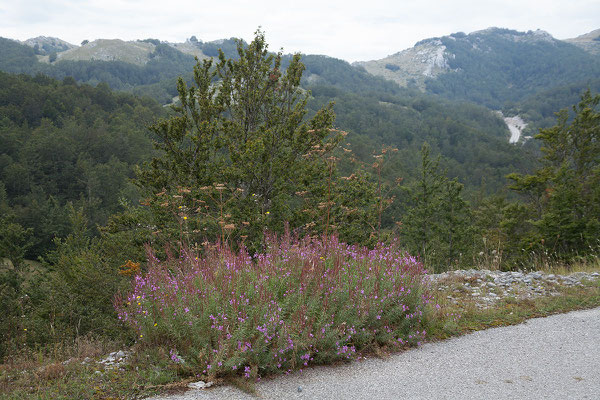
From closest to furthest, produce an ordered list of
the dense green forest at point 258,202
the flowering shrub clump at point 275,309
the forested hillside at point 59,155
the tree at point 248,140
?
the flowering shrub clump at point 275,309 < the dense green forest at point 258,202 < the tree at point 248,140 < the forested hillside at point 59,155

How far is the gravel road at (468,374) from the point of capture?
11.0 ft

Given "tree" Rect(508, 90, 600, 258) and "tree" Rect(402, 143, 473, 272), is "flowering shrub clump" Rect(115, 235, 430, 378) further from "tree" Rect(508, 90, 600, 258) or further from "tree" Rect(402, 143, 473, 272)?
"tree" Rect(402, 143, 473, 272)

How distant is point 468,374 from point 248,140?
7.52 metres

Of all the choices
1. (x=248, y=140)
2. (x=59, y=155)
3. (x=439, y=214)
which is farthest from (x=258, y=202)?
(x=59, y=155)

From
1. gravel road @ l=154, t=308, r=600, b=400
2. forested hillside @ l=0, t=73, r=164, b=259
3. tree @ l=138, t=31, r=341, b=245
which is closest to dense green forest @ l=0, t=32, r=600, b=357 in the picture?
tree @ l=138, t=31, r=341, b=245

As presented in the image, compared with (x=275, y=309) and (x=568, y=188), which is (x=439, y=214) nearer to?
(x=568, y=188)

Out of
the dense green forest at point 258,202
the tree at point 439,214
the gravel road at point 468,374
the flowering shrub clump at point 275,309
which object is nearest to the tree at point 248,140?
the dense green forest at point 258,202

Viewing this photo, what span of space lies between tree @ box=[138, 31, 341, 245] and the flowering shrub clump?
16.8ft

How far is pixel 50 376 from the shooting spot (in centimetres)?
364

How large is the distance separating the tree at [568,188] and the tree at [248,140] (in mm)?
11474

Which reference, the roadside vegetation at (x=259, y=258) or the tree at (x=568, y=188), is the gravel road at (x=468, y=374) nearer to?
the roadside vegetation at (x=259, y=258)

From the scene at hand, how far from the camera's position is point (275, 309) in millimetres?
3875

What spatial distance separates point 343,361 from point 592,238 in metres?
17.4

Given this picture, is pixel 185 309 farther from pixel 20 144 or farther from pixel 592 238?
pixel 20 144
